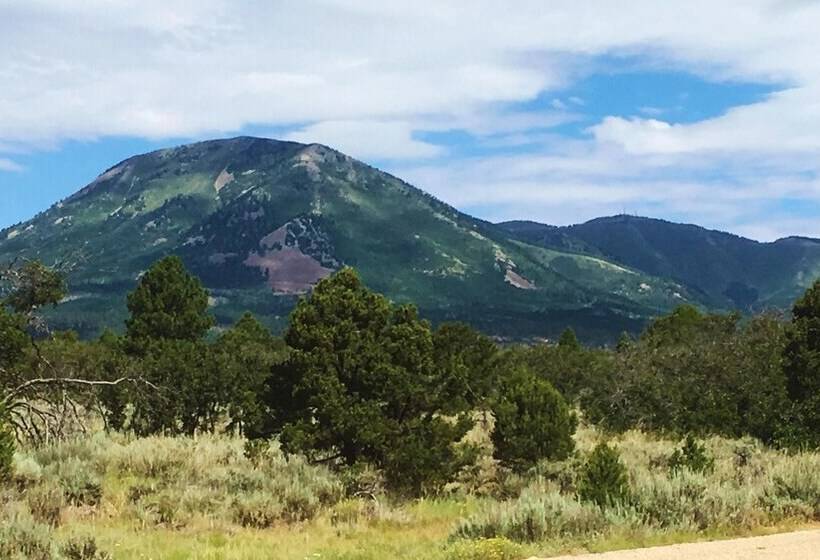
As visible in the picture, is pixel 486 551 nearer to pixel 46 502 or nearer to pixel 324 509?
pixel 324 509

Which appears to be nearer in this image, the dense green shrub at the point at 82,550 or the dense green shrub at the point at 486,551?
the dense green shrub at the point at 486,551

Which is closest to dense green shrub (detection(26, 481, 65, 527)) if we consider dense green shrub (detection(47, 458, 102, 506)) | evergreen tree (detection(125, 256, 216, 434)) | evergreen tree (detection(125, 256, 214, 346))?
dense green shrub (detection(47, 458, 102, 506))

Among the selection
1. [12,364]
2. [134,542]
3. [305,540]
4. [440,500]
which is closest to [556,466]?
[440,500]

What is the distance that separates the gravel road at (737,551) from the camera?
865cm

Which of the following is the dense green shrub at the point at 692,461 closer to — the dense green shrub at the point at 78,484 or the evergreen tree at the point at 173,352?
the dense green shrub at the point at 78,484

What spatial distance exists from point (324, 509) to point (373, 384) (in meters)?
2.81

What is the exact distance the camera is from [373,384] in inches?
615

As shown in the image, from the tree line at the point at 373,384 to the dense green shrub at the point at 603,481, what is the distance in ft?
10.9

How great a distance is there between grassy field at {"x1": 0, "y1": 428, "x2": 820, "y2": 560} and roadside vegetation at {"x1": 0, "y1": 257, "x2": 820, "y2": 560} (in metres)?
0.04

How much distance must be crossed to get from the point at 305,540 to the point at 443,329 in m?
18.8

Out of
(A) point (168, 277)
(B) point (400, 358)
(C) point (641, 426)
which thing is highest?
(A) point (168, 277)

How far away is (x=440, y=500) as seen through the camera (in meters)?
14.5

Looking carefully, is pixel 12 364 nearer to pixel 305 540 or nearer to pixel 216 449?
pixel 216 449

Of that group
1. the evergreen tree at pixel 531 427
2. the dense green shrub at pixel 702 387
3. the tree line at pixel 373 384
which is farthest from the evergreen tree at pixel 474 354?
the evergreen tree at pixel 531 427
